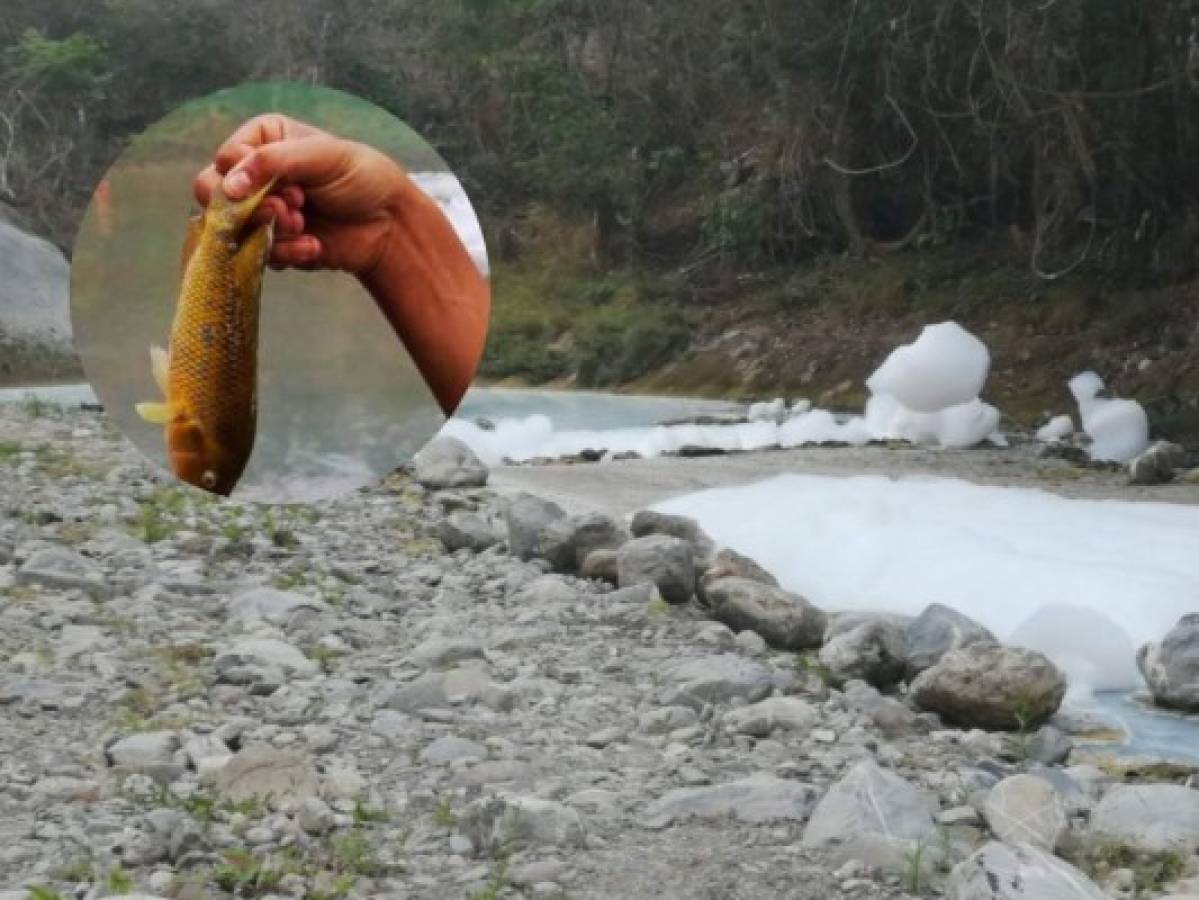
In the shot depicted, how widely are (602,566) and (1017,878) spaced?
2680mm

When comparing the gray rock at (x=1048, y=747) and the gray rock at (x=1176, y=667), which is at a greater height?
the gray rock at (x=1176, y=667)

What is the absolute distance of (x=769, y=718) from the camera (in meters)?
3.86

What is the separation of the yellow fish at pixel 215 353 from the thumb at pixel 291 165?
22 mm

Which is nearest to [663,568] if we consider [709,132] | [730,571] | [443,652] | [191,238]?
[730,571]

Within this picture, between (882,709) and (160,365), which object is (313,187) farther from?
(882,709)

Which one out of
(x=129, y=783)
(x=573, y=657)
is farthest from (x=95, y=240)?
(x=573, y=657)

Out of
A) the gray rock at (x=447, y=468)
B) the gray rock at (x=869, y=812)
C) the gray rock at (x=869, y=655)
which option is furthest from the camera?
the gray rock at (x=447, y=468)

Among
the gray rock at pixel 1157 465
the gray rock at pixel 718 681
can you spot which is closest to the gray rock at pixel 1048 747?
the gray rock at pixel 718 681

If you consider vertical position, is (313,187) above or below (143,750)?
above

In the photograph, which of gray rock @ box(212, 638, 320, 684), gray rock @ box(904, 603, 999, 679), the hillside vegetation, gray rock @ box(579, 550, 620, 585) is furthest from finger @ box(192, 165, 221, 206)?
the hillside vegetation

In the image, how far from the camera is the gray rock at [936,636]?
466 cm

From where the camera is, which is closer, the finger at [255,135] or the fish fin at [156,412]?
the finger at [255,135]

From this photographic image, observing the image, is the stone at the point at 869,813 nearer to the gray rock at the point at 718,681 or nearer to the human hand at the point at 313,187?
the gray rock at the point at 718,681

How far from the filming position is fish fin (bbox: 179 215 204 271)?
2.65m
